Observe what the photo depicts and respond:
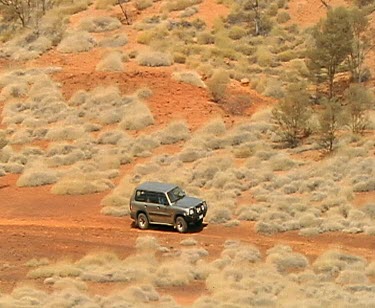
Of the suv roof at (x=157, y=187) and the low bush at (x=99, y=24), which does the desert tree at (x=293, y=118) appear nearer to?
the suv roof at (x=157, y=187)

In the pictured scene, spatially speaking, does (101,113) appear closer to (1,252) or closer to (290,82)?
(290,82)

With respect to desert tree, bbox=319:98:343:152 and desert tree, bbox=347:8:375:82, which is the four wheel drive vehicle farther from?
desert tree, bbox=347:8:375:82

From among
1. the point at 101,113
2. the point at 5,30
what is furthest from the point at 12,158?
the point at 5,30

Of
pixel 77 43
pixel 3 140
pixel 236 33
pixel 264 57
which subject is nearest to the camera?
pixel 3 140

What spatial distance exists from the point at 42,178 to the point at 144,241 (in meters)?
9.38

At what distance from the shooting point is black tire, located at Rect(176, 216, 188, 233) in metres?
27.4

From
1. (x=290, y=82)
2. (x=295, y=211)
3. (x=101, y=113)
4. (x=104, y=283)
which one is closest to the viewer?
(x=104, y=283)

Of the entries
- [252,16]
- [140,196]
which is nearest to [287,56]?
[252,16]

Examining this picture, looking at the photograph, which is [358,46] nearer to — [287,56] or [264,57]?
[287,56]

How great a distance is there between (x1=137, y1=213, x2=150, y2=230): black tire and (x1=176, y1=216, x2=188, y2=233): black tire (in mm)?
1206

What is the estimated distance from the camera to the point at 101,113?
136 ft

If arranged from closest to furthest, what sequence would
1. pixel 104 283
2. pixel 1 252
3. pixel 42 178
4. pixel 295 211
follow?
1. pixel 104 283
2. pixel 1 252
3. pixel 295 211
4. pixel 42 178

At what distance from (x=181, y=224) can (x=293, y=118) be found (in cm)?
1070

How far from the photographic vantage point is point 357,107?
36406mm
